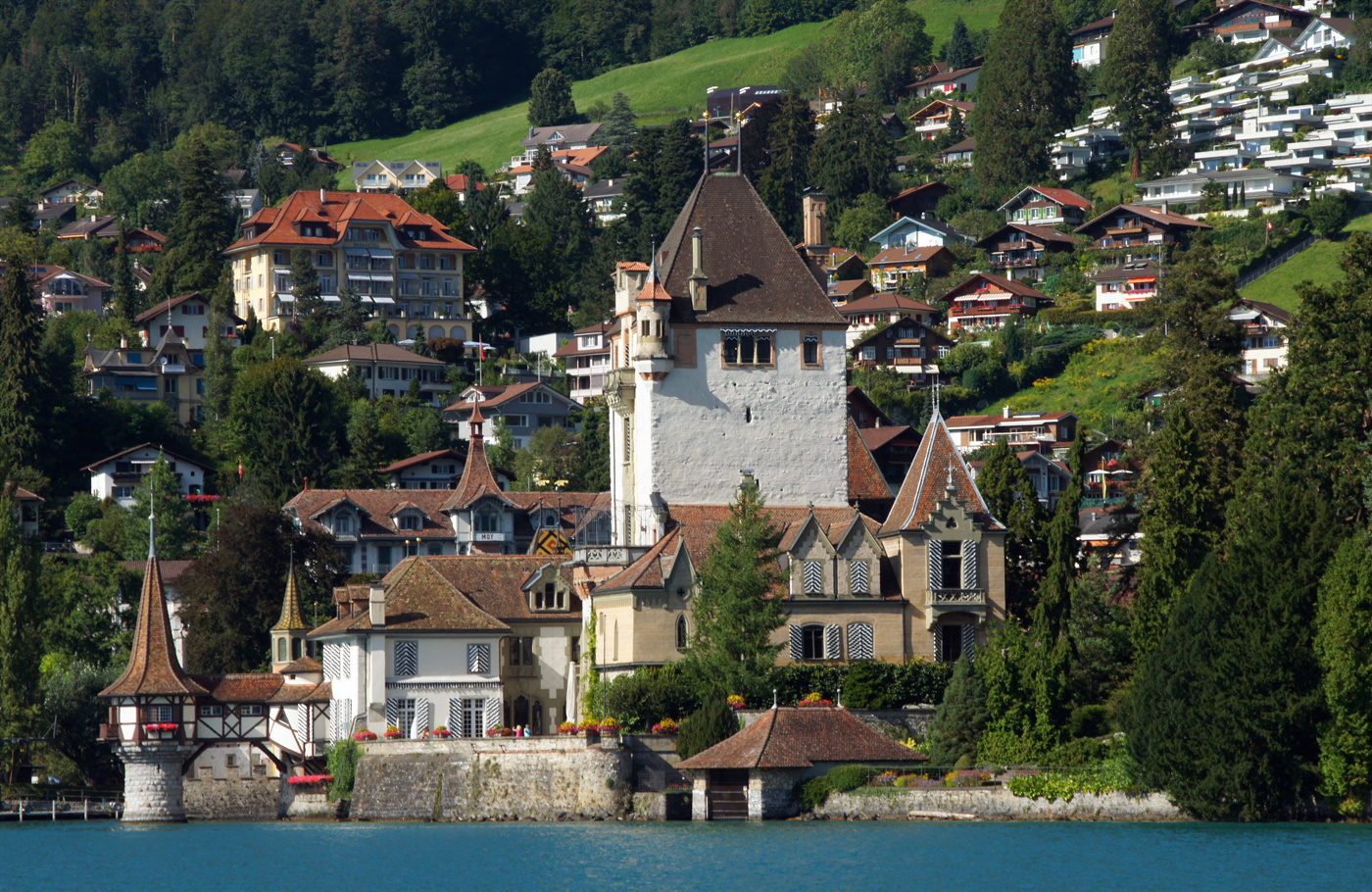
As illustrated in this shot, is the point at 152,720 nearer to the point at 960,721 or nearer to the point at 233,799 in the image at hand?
the point at 233,799

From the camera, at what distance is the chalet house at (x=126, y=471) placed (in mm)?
121438

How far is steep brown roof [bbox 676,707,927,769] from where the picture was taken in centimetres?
6397

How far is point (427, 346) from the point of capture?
147 metres

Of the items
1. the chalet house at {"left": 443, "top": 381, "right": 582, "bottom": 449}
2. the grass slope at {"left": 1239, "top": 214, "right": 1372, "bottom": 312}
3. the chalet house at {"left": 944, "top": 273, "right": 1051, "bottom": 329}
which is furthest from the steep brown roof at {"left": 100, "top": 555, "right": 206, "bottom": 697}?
the chalet house at {"left": 944, "top": 273, "right": 1051, "bottom": 329}

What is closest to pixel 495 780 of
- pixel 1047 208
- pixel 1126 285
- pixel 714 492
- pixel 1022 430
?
pixel 714 492

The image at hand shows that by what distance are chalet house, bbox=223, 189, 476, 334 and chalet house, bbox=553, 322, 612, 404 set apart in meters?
10.5

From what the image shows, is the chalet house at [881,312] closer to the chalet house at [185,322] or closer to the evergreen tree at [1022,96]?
the evergreen tree at [1022,96]

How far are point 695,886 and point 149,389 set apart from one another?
303 ft

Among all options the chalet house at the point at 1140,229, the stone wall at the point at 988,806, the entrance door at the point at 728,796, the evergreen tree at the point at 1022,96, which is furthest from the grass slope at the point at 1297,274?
the entrance door at the point at 728,796

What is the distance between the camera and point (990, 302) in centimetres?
14212

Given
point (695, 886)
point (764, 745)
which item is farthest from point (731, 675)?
point (695, 886)

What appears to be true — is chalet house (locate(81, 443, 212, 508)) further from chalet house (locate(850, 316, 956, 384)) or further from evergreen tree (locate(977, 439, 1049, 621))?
evergreen tree (locate(977, 439, 1049, 621))

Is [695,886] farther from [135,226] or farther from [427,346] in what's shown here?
[135,226]

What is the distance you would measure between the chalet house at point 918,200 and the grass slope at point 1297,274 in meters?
38.8
